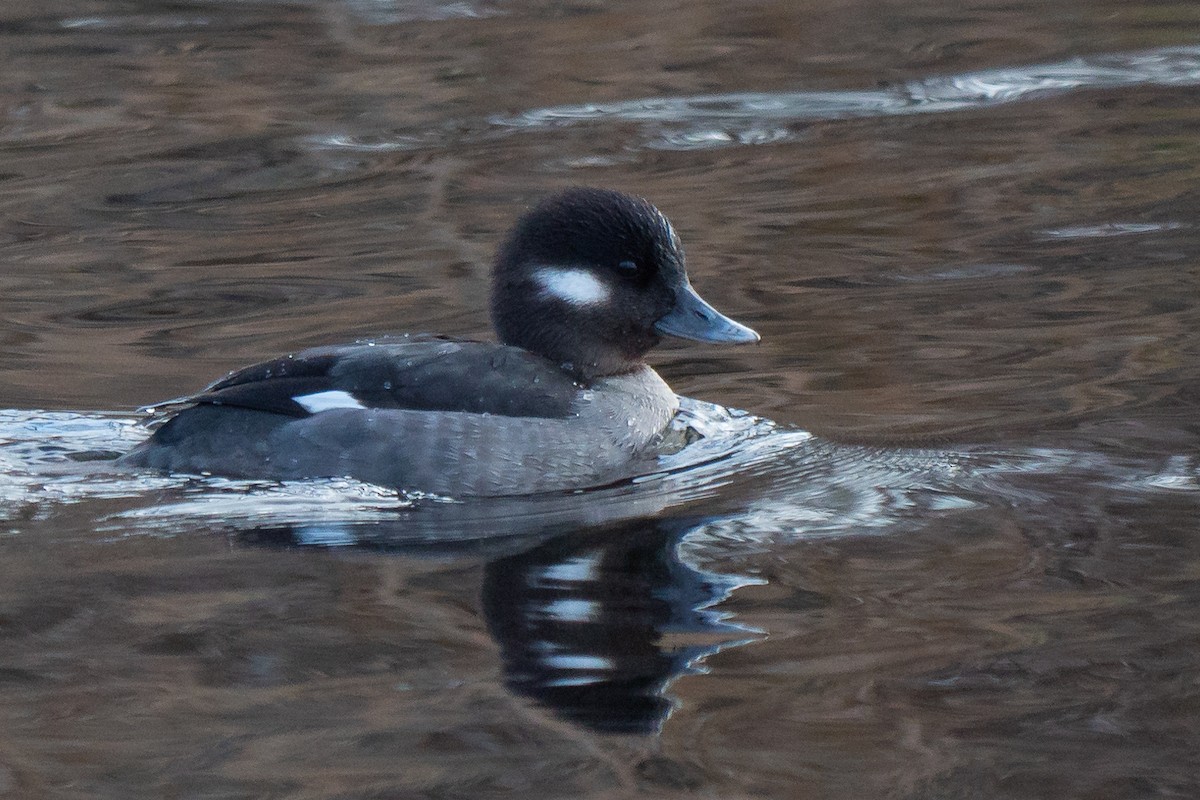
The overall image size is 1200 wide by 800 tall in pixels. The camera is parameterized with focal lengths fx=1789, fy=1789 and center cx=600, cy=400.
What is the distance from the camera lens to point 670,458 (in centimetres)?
621

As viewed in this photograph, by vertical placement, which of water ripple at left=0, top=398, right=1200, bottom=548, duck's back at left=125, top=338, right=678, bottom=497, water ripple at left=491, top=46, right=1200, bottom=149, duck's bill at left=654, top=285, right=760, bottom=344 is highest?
water ripple at left=491, top=46, right=1200, bottom=149

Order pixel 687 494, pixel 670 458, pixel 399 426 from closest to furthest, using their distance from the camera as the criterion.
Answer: pixel 687 494 → pixel 399 426 → pixel 670 458

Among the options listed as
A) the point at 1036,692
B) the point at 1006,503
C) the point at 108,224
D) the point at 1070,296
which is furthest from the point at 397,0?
the point at 1036,692

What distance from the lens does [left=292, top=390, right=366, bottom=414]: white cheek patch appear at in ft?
19.4

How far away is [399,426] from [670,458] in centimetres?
96

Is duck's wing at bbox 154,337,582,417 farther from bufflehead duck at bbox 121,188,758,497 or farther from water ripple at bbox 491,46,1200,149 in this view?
water ripple at bbox 491,46,1200,149

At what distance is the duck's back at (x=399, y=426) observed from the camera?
5855 mm

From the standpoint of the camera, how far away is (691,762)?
147 inches

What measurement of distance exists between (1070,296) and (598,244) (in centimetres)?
242

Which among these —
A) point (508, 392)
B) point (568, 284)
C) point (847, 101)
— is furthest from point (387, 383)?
point (847, 101)

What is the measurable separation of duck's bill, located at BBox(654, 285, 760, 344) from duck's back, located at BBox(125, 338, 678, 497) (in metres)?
0.56

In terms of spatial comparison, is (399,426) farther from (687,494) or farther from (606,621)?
(606,621)

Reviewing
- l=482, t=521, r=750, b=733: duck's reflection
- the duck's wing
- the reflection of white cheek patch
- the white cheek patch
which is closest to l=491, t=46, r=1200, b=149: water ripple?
the reflection of white cheek patch

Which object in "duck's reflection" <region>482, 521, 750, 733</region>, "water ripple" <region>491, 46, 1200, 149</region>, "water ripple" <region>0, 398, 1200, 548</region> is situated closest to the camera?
"duck's reflection" <region>482, 521, 750, 733</region>
